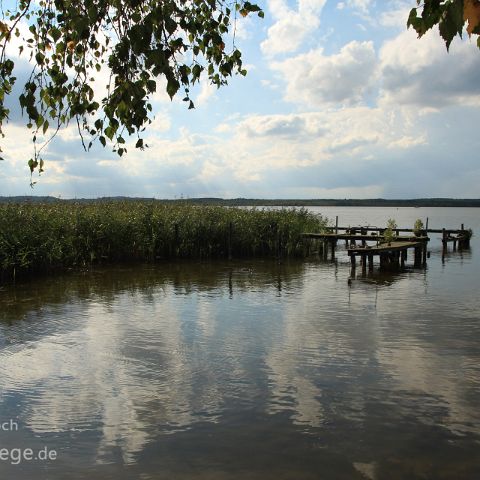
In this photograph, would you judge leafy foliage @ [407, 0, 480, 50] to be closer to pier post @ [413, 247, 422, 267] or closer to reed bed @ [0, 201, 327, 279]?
reed bed @ [0, 201, 327, 279]

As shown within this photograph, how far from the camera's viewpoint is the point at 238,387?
8.59 metres

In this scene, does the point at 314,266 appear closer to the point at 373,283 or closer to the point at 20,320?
the point at 373,283

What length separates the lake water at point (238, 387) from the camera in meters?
6.24

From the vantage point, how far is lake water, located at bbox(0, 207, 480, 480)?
6242 millimetres

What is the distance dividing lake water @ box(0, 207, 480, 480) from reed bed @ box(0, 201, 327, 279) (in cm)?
433

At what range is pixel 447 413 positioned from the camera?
298 inches

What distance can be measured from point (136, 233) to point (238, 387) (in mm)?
18882

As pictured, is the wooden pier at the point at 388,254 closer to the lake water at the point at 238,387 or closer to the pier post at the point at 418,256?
the pier post at the point at 418,256

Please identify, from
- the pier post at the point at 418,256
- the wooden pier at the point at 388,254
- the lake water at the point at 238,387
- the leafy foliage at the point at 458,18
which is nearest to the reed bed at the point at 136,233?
the lake water at the point at 238,387

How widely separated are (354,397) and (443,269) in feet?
64.9

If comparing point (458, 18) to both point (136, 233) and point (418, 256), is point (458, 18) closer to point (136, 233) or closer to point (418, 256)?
point (136, 233)

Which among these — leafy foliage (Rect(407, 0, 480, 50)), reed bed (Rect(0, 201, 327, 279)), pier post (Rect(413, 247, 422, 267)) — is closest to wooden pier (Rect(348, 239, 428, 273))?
pier post (Rect(413, 247, 422, 267))

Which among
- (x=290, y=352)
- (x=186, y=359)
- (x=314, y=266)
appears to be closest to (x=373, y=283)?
(x=314, y=266)

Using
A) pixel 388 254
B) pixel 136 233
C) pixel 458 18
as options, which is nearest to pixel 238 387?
pixel 458 18
